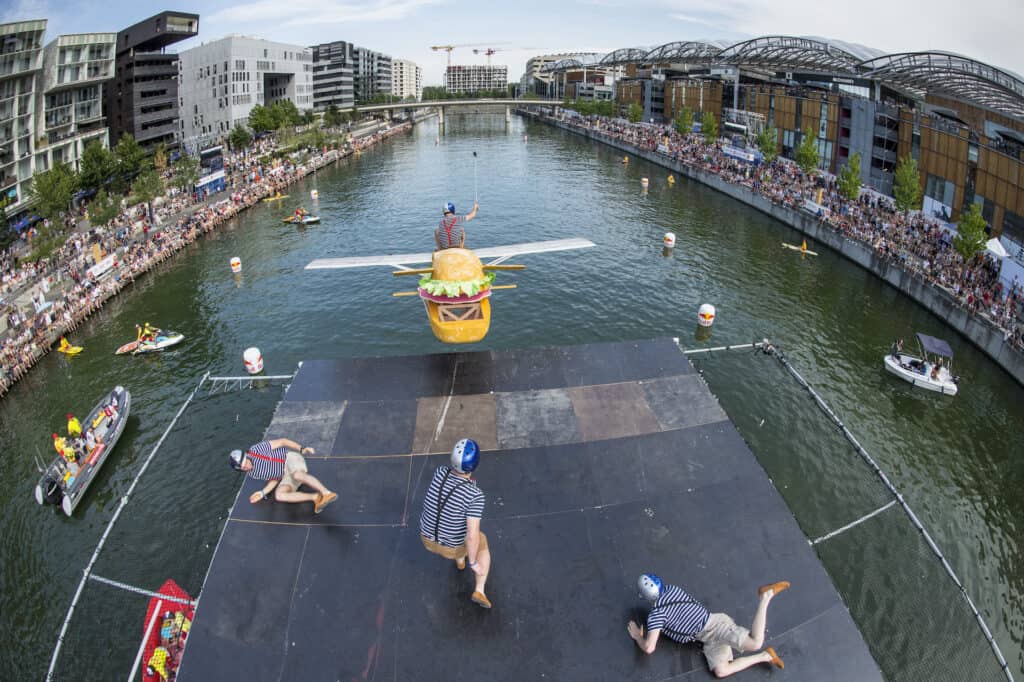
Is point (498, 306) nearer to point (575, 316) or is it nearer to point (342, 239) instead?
point (575, 316)

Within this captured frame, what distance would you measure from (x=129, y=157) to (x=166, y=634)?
252 feet

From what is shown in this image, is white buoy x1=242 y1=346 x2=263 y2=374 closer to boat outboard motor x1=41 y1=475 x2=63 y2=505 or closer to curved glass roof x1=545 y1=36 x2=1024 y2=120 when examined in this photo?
boat outboard motor x1=41 y1=475 x2=63 y2=505

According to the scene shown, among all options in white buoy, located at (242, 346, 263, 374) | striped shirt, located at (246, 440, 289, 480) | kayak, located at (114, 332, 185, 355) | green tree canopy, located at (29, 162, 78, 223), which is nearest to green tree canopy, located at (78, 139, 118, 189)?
green tree canopy, located at (29, 162, 78, 223)

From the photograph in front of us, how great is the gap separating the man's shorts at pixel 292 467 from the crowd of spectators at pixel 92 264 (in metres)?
30.2

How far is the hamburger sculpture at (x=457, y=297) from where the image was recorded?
2400 centimetres

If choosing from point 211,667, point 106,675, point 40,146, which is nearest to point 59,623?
point 106,675

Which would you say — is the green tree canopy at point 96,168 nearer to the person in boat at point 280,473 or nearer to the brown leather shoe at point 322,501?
the person in boat at point 280,473

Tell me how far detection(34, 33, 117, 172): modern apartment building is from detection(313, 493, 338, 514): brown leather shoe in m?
75.9

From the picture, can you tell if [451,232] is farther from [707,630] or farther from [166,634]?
[707,630]

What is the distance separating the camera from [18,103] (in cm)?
6419

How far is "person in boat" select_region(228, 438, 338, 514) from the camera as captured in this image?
16.5m

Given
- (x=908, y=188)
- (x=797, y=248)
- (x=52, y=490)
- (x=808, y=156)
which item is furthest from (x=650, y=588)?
(x=808, y=156)

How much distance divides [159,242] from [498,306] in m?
37.8

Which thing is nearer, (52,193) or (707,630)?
(707,630)
